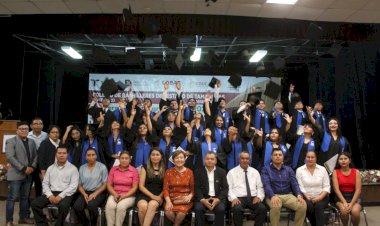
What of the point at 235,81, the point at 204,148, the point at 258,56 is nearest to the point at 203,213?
the point at 204,148

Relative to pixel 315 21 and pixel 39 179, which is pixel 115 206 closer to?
pixel 39 179

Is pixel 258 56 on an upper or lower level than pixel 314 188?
upper

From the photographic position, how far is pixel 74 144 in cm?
474

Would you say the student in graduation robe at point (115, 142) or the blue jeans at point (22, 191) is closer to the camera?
the blue jeans at point (22, 191)

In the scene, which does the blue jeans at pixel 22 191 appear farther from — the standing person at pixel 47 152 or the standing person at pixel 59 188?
the standing person at pixel 59 188

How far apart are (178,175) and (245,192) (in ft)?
2.45

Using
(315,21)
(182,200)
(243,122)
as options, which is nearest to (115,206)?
(182,200)

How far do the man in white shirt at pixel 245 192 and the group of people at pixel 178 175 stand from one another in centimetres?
1

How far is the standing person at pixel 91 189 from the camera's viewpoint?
3.93 meters

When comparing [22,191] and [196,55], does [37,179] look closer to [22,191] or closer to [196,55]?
[22,191]

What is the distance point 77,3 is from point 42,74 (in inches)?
160

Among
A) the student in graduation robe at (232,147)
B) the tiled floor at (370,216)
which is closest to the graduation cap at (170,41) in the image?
the student in graduation robe at (232,147)

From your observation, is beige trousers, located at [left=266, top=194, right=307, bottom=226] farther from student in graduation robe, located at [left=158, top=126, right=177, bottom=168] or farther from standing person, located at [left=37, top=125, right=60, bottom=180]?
standing person, located at [left=37, top=125, right=60, bottom=180]

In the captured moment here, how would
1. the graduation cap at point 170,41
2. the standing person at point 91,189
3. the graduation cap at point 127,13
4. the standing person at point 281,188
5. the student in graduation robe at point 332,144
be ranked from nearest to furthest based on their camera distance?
1. the standing person at point 281,188
2. the standing person at point 91,189
3. the student in graduation robe at point 332,144
4. the graduation cap at point 127,13
5. the graduation cap at point 170,41
